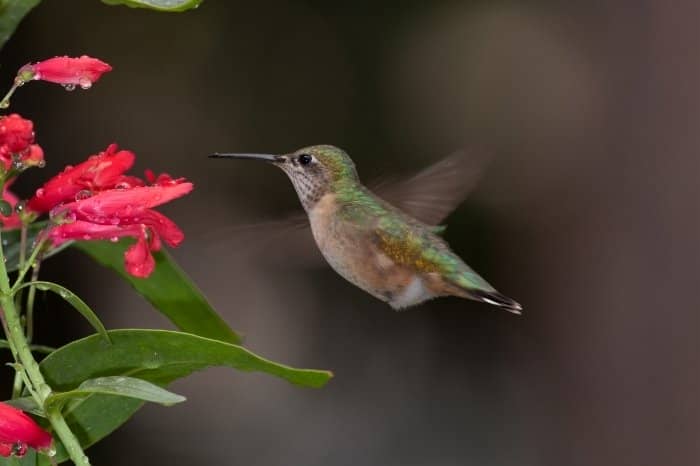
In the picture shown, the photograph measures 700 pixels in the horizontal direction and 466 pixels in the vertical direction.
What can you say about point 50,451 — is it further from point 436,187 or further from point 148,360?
point 436,187

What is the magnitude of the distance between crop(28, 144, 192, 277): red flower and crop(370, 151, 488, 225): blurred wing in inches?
24.7

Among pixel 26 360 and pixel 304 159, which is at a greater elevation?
pixel 304 159

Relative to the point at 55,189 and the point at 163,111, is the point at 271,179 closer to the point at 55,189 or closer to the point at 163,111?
the point at 163,111

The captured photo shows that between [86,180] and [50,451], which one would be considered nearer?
[50,451]

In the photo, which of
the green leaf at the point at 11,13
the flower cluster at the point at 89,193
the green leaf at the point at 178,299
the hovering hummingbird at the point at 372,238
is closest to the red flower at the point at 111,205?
the flower cluster at the point at 89,193

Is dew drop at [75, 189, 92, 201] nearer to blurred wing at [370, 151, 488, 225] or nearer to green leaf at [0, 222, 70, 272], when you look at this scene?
green leaf at [0, 222, 70, 272]

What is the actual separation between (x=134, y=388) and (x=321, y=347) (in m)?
3.69

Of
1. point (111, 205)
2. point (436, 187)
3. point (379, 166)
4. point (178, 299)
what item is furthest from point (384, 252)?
point (379, 166)

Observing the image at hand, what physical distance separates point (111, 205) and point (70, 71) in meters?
0.19

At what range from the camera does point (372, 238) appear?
6.93 feet

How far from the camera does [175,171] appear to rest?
4980 millimetres

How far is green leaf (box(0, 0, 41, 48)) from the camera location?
1.55 meters

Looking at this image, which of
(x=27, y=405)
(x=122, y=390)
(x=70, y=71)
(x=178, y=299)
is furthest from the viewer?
(x=178, y=299)

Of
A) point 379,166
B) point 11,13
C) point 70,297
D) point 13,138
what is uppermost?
point 11,13
